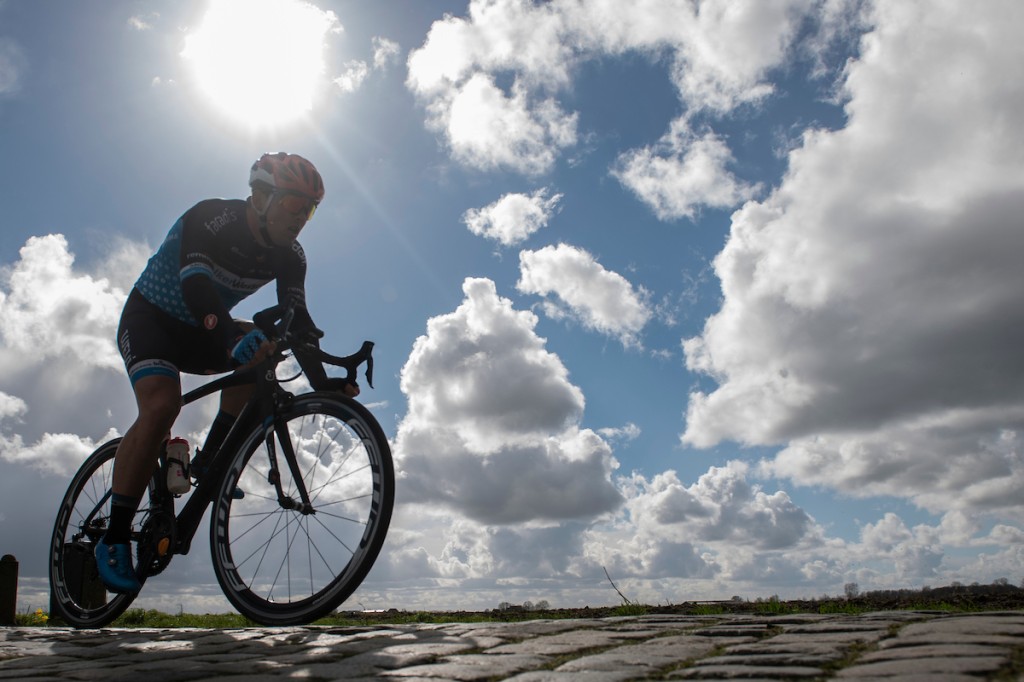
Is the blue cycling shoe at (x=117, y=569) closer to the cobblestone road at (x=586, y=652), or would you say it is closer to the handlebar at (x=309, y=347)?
the cobblestone road at (x=586, y=652)

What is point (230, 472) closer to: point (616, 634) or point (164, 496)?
point (164, 496)

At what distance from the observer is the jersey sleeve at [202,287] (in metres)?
4.88

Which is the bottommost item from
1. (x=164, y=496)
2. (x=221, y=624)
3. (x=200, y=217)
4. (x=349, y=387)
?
(x=221, y=624)

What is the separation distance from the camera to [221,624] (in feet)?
33.1

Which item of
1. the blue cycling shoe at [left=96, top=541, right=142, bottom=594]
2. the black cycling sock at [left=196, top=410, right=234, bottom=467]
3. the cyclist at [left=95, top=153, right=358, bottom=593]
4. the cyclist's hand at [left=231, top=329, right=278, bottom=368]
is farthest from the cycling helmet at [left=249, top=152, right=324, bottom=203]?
the blue cycling shoe at [left=96, top=541, right=142, bottom=594]

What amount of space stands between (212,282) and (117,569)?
79.8 inches

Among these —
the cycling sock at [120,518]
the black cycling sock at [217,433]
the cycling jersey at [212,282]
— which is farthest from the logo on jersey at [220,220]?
the cycling sock at [120,518]

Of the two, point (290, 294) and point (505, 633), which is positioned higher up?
point (290, 294)

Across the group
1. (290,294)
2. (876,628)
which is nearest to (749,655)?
(876,628)

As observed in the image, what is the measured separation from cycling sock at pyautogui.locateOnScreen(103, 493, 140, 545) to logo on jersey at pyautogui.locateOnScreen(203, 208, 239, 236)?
191cm

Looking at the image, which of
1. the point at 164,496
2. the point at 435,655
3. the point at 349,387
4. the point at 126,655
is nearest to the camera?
the point at 435,655

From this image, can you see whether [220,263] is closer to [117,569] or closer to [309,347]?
[309,347]

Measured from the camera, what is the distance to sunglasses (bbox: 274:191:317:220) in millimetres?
5305

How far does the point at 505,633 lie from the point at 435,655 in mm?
690
